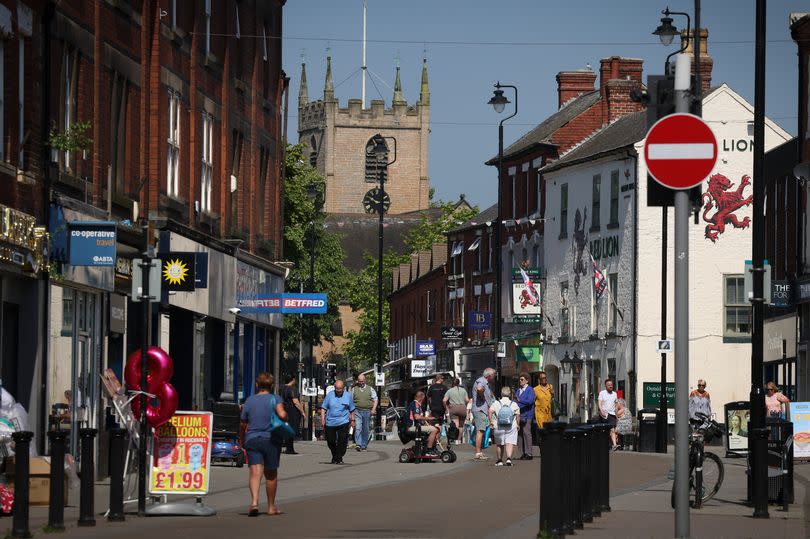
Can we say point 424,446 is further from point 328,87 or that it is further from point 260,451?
point 328,87

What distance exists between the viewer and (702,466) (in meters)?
20.6

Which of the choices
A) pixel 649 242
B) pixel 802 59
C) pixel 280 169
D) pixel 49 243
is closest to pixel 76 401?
pixel 49 243

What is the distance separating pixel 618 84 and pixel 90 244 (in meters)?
45.2

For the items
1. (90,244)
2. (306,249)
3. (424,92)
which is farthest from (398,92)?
(90,244)

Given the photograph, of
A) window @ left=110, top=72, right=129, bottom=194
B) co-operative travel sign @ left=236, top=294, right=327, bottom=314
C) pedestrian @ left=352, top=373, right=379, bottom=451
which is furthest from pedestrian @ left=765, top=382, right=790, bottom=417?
window @ left=110, top=72, right=129, bottom=194

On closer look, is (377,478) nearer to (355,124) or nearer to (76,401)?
(76,401)

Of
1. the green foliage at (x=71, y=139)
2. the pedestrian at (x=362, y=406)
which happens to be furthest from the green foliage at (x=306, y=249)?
the green foliage at (x=71, y=139)

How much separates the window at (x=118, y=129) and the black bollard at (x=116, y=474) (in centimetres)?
1042

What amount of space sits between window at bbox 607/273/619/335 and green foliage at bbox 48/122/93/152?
36.8 metres

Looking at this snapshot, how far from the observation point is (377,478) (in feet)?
91.3

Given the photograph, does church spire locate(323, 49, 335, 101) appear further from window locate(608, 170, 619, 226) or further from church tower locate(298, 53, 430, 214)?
window locate(608, 170, 619, 226)

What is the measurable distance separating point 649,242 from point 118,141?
31.5 metres

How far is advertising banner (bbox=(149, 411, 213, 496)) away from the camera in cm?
1905

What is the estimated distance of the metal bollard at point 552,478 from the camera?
14930 mm
